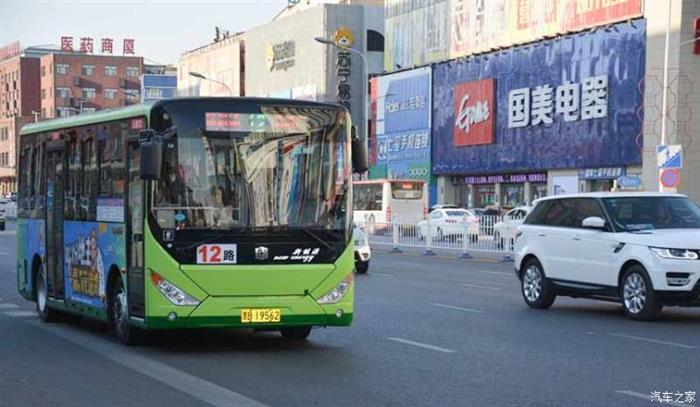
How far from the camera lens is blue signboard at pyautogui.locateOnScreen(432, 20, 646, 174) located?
5200 cm

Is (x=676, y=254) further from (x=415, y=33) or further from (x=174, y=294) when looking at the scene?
(x=415, y=33)

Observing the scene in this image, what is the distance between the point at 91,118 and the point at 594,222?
7.28 m

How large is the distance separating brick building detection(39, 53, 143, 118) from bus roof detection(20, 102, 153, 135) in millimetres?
133421

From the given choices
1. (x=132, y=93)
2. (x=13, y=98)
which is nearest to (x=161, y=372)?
(x=132, y=93)

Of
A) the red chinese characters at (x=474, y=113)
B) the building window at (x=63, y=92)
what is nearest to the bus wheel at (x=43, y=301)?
the red chinese characters at (x=474, y=113)

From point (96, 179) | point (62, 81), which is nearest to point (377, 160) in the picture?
point (96, 179)

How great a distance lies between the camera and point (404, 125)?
2849 inches

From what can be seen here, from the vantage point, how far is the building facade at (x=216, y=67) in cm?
10031

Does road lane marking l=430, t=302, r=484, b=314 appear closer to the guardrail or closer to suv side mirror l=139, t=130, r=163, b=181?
suv side mirror l=139, t=130, r=163, b=181

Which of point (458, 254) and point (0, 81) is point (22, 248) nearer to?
point (458, 254)

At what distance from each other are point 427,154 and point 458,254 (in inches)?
1321

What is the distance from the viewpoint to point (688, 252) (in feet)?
48.8

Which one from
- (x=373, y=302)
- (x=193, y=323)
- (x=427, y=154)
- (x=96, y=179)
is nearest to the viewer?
(x=193, y=323)

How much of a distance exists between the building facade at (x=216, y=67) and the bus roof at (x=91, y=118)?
8044 cm
